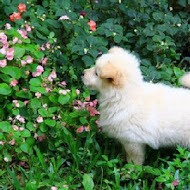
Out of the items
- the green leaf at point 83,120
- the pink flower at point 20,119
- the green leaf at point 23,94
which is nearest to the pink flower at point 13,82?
the green leaf at point 23,94

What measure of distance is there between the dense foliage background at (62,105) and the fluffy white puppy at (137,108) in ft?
0.67

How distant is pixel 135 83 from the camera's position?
3.65 metres

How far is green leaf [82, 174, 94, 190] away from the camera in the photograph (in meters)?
3.57

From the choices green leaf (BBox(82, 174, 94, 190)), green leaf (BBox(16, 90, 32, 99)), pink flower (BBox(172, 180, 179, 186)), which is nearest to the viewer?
pink flower (BBox(172, 180, 179, 186))

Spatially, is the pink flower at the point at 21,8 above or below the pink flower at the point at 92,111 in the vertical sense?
above

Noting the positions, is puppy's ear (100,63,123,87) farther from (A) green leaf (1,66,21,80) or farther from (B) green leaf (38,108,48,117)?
(A) green leaf (1,66,21,80)

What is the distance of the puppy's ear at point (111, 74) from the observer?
11.2ft

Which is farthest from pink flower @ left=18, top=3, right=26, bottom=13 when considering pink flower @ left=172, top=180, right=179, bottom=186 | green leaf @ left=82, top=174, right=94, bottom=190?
pink flower @ left=172, top=180, right=179, bottom=186

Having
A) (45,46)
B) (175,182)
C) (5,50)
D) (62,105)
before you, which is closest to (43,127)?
(62,105)

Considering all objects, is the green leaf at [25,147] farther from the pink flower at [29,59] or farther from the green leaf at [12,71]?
the pink flower at [29,59]

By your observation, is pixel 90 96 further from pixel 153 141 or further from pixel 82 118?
pixel 153 141

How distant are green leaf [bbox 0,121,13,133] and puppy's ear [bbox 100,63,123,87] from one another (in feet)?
2.97

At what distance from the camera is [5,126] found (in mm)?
3738

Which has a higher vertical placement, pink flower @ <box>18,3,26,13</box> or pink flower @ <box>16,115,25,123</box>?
pink flower @ <box>18,3,26,13</box>
